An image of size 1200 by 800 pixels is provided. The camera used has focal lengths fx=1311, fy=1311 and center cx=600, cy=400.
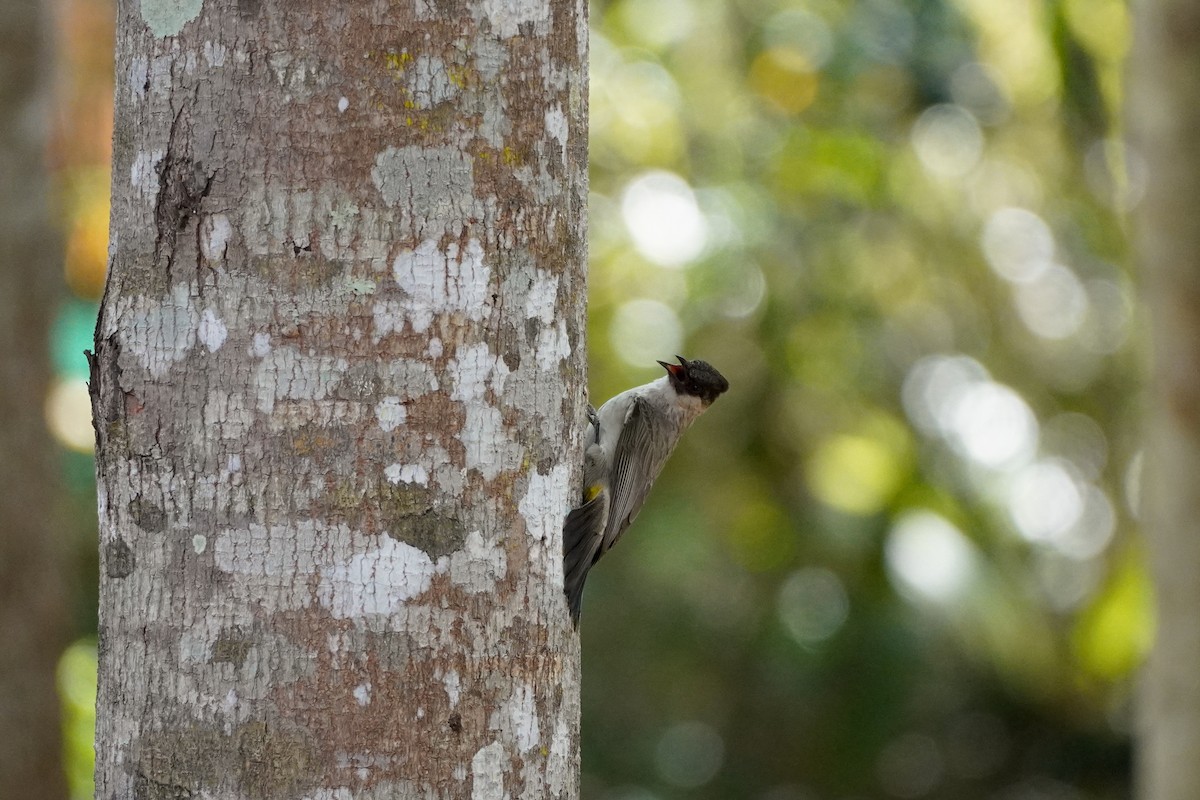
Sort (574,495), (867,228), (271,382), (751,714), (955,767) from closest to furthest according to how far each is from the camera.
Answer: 1. (271,382)
2. (574,495)
3. (867,228)
4. (955,767)
5. (751,714)

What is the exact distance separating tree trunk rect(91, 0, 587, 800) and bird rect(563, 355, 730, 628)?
27 centimetres

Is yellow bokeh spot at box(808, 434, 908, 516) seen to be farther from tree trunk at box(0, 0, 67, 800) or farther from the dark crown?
tree trunk at box(0, 0, 67, 800)

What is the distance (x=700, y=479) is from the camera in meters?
12.6

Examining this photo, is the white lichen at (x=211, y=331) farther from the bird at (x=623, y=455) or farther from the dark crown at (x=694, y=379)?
the dark crown at (x=694, y=379)

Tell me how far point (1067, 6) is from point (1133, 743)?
6.25 metres

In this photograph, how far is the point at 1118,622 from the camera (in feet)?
31.5

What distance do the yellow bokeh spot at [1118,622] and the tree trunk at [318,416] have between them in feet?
27.5

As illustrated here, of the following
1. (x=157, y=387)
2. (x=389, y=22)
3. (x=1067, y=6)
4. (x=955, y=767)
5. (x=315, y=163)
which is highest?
(x=1067, y=6)

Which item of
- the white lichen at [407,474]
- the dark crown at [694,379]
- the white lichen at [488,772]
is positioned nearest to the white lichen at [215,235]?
the white lichen at [407,474]

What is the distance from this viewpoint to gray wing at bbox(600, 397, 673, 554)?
10.6 ft

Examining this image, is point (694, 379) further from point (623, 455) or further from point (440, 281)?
point (440, 281)

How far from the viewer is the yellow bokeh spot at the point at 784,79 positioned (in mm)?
10820

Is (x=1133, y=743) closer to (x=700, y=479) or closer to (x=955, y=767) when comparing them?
(x=955, y=767)

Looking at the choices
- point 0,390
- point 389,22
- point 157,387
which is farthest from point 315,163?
point 0,390
